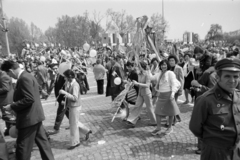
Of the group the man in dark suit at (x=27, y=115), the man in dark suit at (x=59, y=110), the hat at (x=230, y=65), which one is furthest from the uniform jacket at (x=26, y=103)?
the hat at (x=230, y=65)

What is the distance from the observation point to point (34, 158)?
375 cm

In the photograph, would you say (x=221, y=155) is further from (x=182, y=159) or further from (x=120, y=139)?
(x=120, y=139)

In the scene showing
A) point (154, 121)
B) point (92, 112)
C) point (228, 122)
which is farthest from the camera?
point (92, 112)

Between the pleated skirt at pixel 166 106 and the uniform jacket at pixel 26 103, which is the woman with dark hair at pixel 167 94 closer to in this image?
the pleated skirt at pixel 166 106

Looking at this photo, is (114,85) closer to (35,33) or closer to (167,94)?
(167,94)

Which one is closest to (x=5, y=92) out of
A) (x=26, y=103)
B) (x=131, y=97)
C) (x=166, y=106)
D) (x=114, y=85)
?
(x=26, y=103)

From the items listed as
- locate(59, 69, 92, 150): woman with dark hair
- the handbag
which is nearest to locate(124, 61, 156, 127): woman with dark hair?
the handbag

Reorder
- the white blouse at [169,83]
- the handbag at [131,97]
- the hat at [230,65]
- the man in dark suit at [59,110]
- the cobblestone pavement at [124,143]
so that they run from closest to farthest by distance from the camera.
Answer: the hat at [230,65]
the cobblestone pavement at [124,143]
the white blouse at [169,83]
the man in dark suit at [59,110]
the handbag at [131,97]

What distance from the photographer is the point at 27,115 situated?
3025mm

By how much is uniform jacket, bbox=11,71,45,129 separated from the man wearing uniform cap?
2.49 metres

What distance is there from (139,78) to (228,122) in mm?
3194

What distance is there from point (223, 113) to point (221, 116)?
0.04 m

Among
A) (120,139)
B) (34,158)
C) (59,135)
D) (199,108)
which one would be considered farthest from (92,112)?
(199,108)

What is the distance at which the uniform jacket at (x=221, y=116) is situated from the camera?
6.17 feet
